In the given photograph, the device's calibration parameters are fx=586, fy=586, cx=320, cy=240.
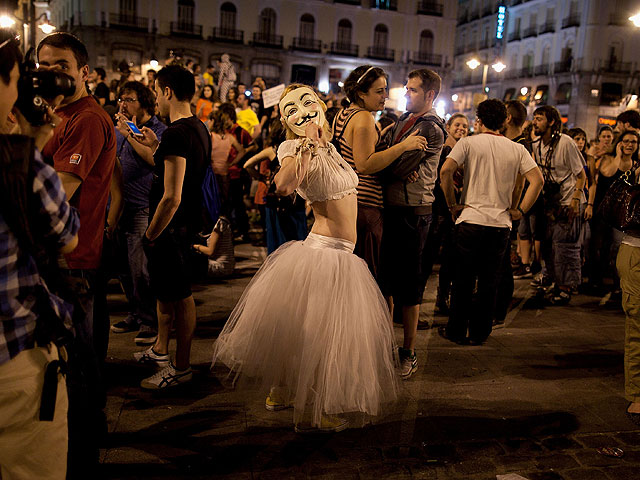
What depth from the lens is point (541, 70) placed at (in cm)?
5531

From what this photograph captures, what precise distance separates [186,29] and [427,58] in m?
21.8

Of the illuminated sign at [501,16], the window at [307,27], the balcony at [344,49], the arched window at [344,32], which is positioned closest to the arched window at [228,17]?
the window at [307,27]

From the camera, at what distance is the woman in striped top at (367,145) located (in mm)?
4375

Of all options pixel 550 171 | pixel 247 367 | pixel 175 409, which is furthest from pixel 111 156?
pixel 550 171

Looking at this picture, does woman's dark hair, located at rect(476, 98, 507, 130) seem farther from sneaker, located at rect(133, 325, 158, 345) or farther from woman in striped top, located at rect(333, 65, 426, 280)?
sneaker, located at rect(133, 325, 158, 345)

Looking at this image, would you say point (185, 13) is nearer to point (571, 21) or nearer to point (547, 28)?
point (547, 28)

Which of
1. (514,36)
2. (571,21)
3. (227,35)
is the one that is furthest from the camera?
(514,36)

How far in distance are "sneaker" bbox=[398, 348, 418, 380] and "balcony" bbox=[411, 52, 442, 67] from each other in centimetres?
5207

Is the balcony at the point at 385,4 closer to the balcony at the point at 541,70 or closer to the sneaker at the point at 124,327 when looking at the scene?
the balcony at the point at 541,70

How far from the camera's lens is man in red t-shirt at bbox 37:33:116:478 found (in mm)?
2889

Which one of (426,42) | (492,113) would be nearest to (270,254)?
(492,113)

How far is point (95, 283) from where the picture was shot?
3.56m

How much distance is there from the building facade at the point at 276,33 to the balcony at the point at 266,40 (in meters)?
0.08

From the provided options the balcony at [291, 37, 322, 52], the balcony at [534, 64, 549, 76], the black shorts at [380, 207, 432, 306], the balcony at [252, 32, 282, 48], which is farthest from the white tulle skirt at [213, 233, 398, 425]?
the balcony at [534, 64, 549, 76]
